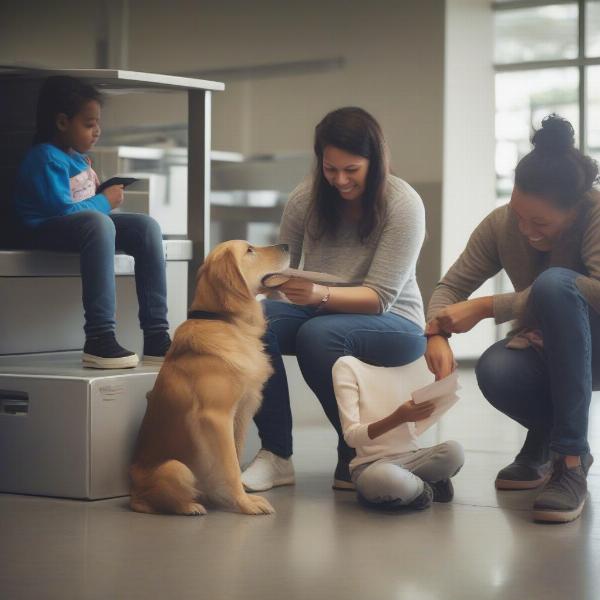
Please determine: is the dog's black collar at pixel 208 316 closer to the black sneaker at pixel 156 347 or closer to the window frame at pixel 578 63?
the black sneaker at pixel 156 347

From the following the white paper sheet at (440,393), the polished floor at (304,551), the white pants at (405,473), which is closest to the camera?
the polished floor at (304,551)

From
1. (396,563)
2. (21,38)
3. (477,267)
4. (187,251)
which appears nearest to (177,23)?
(21,38)

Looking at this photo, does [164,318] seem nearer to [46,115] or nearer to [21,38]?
[46,115]

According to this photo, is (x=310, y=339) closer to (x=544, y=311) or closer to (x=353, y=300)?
(x=353, y=300)

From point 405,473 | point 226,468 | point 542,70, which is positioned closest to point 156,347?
point 226,468

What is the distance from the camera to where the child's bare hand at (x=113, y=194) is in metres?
2.99

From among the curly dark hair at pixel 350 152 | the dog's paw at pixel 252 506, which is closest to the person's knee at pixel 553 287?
the curly dark hair at pixel 350 152

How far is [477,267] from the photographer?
275cm

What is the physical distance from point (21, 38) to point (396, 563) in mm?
7347

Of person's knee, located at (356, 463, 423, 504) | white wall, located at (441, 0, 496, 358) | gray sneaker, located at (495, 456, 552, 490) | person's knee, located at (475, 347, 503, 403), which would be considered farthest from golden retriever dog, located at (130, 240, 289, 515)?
white wall, located at (441, 0, 496, 358)

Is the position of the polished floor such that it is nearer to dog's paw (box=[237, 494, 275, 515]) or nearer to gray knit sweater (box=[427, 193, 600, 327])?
dog's paw (box=[237, 494, 275, 515])

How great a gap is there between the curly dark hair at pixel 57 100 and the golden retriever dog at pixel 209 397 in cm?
72

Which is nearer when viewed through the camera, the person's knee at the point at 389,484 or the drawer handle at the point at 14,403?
the person's knee at the point at 389,484

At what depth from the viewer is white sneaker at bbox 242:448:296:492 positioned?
2707 mm
